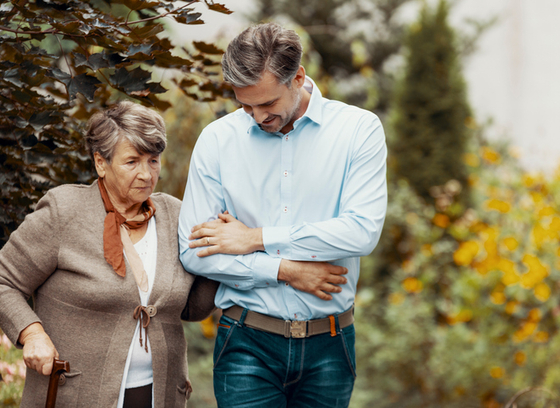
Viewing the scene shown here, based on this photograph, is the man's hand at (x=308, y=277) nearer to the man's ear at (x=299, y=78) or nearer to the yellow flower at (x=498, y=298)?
the man's ear at (x=299, y=78)

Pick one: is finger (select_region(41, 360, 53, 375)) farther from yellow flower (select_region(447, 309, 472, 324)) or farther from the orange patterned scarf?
yellow flower (select_region(447, 309, 472, 324))

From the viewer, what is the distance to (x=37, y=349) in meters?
1.52

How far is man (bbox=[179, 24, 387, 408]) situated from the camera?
1.70 metres

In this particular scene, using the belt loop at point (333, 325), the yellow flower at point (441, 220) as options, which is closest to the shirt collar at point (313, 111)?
the belt loop at point (333, 325)

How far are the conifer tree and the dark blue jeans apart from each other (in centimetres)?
469

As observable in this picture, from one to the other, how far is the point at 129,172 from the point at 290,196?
51cm

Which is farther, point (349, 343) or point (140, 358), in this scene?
point (349, 343)

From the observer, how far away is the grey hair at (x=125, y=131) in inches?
67.1

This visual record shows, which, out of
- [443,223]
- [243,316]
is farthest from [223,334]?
[443,223]

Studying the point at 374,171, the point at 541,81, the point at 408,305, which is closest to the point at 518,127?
the point at 541,81

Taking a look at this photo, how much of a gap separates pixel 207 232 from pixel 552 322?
287 centimetres

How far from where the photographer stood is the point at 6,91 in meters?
1.88

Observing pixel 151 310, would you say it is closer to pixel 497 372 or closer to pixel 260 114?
pixel 260 114

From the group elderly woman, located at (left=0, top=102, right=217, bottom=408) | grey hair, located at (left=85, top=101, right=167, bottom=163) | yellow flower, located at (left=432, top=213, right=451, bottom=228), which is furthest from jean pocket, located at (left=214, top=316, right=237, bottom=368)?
yellow flower, located at (left=432, top=213, right=451, bottom=228)
